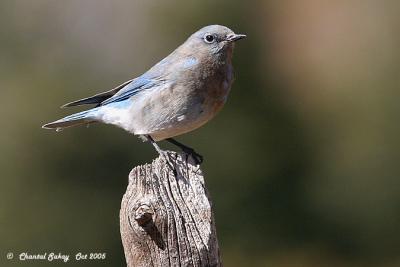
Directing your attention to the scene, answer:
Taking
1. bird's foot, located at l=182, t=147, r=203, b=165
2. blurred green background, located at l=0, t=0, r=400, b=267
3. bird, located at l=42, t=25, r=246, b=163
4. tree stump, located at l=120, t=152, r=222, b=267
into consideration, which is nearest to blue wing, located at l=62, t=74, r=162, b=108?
bird, located at l=42, t=25, r=246, b=163

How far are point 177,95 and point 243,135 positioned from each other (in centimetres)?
220

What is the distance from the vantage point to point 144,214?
4125 mm

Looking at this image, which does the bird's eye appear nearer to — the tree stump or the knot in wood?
the tree stump

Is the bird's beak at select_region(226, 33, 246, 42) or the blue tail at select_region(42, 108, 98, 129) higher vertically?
the bird's beak at select_region(226, 33, 246, 42)

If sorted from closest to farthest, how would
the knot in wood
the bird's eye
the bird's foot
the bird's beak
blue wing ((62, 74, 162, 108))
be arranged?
the knot in wood, the bird's foot, the bird's beak, the bird's eye, blue wing ((62, 74, 162, 108))

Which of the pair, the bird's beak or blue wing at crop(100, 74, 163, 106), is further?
blue wing at crop(100, 74, 163, 106)

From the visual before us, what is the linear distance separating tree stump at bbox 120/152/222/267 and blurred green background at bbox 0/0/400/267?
3.34 metres

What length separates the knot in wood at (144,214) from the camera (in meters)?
4.12

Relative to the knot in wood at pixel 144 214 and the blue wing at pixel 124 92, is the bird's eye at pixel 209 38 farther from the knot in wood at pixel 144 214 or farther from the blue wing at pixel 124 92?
the knot in wood at pixel 144 214

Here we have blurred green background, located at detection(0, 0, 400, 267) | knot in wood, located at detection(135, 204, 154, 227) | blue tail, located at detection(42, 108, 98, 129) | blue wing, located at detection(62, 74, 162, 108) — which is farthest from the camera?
blurred green background, located at detection(0, 0, 400, 267)

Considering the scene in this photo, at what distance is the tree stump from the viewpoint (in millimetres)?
4168

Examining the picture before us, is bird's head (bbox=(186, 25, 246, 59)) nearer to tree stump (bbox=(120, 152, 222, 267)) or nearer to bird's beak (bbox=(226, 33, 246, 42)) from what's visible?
bird's beak (bbox=(226, 33, 246, 42))

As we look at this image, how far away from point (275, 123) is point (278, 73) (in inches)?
21.3

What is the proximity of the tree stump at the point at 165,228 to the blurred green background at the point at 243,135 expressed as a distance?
334 cm
